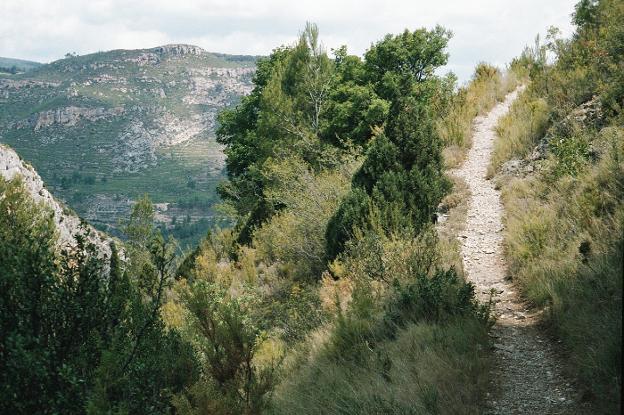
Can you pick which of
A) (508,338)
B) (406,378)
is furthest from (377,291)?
(406,378)

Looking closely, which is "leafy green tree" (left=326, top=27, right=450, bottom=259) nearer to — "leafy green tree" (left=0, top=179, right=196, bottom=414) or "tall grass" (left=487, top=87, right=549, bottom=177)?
"tall grass" (left=487, top=87, right=549, bottom=177)

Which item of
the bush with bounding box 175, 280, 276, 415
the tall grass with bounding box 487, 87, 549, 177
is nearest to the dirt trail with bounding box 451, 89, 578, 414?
the tall grass with bounding box 487, 87, 549, 177

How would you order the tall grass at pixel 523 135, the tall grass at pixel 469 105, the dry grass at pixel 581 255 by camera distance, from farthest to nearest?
1. the tall grass at pixel 469 105
2. the tall grass at pixel 523 135
3. the dry grass at pixel 581 255

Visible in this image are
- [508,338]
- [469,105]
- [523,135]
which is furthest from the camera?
[469,105]

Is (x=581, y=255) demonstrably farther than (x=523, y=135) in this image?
No

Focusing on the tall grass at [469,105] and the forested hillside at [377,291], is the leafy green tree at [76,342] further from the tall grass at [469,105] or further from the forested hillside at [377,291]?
the tall grass at [469,105]

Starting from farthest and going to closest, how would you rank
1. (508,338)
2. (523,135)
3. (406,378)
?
(523,135) → (508,338) → (406,378)

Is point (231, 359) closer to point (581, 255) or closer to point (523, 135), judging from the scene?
point (581, 255)

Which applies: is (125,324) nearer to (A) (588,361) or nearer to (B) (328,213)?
(A) (588,361)

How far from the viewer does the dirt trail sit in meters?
4.23

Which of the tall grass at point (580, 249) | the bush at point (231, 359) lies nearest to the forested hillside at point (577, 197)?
the tall grass at point (580, 249)

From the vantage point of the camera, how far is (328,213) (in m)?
12.5

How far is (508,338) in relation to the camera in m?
5.61

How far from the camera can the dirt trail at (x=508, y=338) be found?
4234 millimetres
